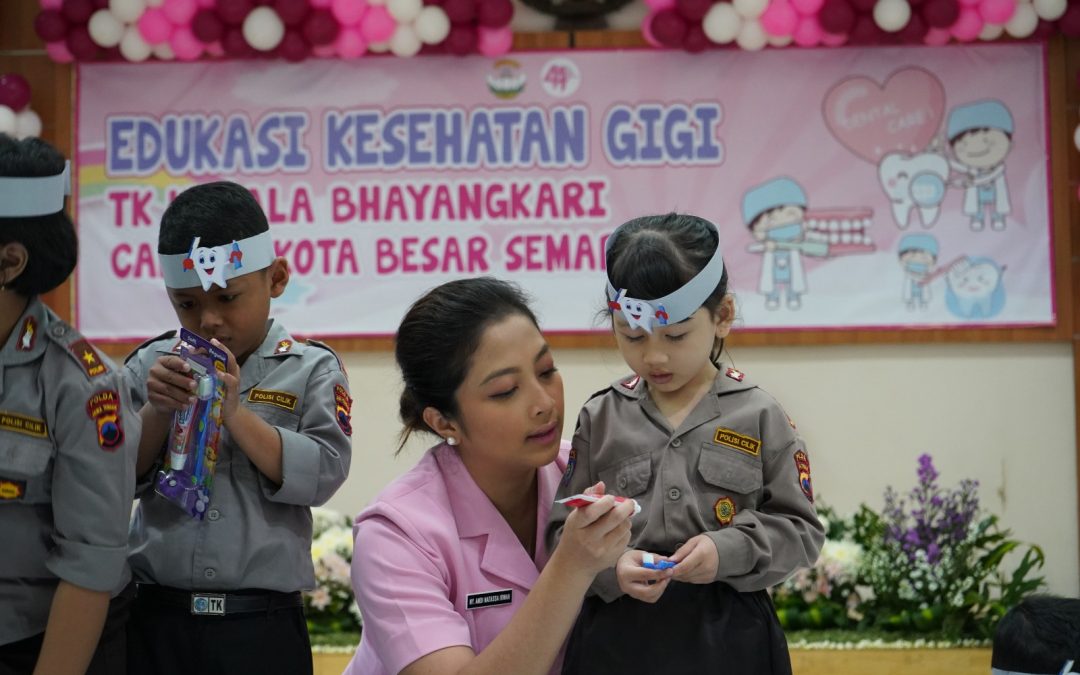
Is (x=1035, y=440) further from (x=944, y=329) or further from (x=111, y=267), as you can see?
→ (x=111, y=267)

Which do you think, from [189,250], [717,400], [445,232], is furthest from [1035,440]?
[189,250]

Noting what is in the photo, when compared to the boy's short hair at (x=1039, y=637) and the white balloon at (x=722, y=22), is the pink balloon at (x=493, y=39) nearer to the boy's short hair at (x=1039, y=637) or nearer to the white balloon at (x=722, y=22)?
the white balloon at (x=722, y=22)


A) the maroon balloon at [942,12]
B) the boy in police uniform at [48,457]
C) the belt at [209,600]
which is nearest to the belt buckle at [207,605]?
the belt at [209,600]

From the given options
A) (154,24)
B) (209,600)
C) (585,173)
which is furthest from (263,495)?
(154,24)

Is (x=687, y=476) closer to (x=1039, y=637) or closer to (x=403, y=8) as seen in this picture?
(x=1039, y=637)

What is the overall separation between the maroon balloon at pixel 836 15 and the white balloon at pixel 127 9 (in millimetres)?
2671

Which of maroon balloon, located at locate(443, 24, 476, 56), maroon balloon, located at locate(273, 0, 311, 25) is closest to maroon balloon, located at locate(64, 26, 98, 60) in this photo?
maroon balloon, located at locate(273, 0, 311, 25)

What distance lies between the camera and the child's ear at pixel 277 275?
8.21ft

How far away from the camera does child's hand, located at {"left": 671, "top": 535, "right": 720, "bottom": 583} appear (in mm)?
1920

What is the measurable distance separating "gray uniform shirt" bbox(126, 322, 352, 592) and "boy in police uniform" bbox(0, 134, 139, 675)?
1.28 feet

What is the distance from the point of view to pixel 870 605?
432 cm

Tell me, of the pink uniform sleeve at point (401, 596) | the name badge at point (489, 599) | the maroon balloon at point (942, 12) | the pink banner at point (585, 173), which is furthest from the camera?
the pink banner at point (585, 173)

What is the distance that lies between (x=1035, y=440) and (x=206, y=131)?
145 inches

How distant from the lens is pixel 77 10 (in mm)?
4969
